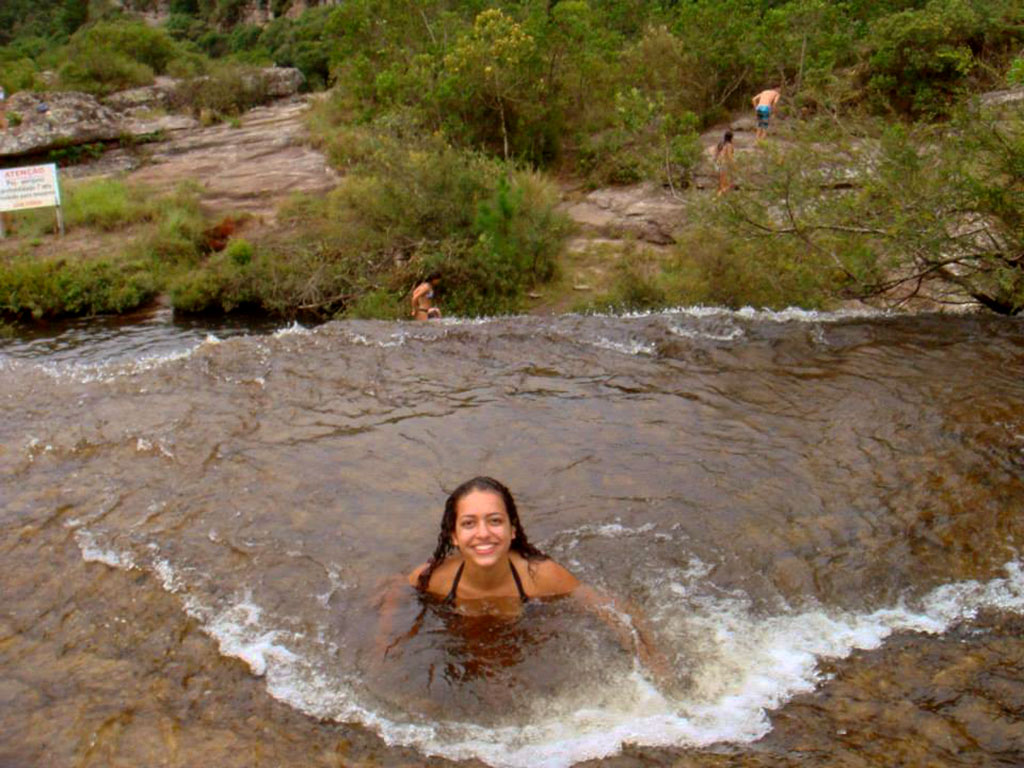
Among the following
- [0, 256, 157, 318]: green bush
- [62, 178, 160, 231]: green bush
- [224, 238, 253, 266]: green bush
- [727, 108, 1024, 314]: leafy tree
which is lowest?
[0, 256, 157, 318]: green bush

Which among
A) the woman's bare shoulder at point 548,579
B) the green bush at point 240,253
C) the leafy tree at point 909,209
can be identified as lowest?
the green bush at point 240,253

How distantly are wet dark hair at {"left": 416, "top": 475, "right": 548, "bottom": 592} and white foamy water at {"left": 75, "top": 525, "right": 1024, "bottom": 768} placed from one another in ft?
1.95

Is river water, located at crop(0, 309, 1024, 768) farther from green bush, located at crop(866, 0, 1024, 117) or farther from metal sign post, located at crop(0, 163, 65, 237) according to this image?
metal sign post, located at crop(0, 163, 65, 237)

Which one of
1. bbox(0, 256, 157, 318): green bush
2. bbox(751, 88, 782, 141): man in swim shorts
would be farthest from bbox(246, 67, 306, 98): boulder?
bbox(751, 88, 782, 141): man in swim shorts

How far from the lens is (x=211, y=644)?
349 centimetres

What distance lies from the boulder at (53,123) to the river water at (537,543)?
630 inches

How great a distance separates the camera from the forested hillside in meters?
7.36

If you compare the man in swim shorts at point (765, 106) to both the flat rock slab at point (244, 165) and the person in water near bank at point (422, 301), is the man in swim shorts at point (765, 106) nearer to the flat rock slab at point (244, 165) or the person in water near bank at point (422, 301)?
the person in water near bank at point (422, 301)

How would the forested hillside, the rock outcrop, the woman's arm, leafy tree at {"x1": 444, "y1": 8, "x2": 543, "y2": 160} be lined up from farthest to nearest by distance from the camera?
the rock outcrop < leafy tree at {"x1": 444, "y1": 8, "x2": 543, "y2": 160} < the forested hillside < the woman's arm

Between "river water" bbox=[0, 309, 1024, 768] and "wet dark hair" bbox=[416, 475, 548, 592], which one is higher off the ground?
"wet dark hair" bbox=[416, 475, 548, 592]

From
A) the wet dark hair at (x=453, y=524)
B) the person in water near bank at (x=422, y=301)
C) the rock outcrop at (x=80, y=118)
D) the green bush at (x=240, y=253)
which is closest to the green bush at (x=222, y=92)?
the rock outcrop at (x=80, y=118)

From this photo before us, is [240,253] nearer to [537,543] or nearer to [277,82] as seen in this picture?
[537,543]

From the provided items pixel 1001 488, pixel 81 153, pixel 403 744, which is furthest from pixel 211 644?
pixel 81 153

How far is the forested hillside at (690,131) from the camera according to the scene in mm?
7363
